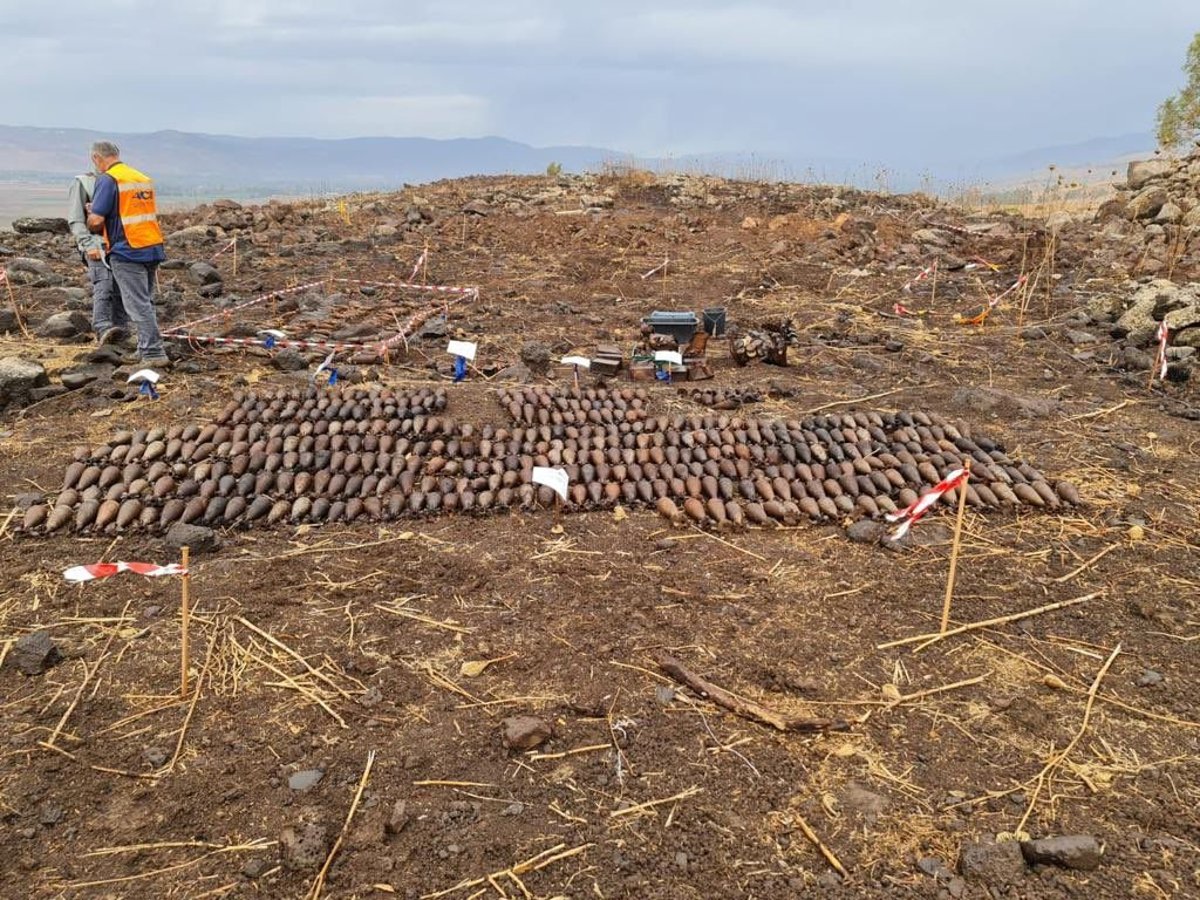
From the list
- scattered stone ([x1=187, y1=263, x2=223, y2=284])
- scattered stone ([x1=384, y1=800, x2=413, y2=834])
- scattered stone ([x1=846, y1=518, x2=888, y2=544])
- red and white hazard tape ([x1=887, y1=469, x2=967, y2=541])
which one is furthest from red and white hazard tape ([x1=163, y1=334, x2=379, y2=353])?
scattered stone ([x1=384, y1=800, x2=413, y2=834])

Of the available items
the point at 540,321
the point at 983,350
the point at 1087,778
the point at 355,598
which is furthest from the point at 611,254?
the point at 1087,778

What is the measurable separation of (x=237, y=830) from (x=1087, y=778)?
3407 millimetres

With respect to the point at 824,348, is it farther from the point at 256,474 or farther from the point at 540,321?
the point at 256,474

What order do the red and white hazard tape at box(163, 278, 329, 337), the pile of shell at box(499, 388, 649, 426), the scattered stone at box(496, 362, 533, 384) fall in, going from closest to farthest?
1. the pile of shell at box(499, 388, 649, 426)
2. the scattered stone at box(496, 362, 533, 384)
3. the red and white hazard tape at box(163, 278, 329, 337)

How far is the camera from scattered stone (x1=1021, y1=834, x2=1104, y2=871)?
278 centimetres

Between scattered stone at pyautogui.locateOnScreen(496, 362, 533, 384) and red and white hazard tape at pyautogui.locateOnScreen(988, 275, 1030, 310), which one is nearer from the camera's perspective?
scattered stone at pyautogui.locateOnScreen(496, 362, 533, 384)

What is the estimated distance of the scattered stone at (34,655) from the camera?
3734 millimetres

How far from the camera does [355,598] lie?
4426 mm

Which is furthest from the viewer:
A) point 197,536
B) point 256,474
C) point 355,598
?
point 256,474

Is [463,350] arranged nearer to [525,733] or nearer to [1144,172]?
[525,733]

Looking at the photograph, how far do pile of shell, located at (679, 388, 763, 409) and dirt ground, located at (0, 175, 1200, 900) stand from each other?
192 centimetres

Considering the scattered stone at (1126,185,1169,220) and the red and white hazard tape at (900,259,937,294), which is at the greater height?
the scattered stone at (1126,185,1169,220)

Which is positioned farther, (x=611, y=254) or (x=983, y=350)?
(x=611, y=254)

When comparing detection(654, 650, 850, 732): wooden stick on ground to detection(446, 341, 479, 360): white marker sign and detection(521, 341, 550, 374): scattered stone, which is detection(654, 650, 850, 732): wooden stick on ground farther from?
detection(521, 341, 550, 374): scattered stone
